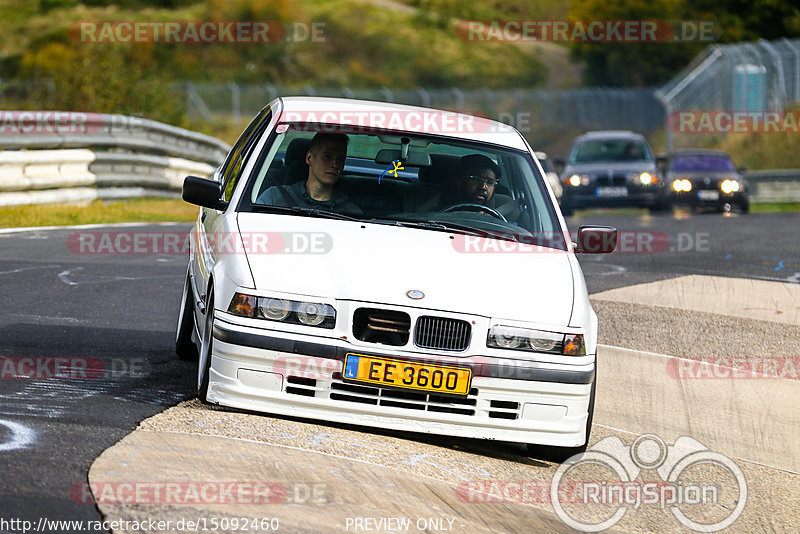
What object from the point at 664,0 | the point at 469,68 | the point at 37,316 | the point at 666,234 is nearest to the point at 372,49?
the point at 469,68

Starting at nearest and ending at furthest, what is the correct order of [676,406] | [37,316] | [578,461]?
1. [578,461]
2. [676,406]
3. [37,316]

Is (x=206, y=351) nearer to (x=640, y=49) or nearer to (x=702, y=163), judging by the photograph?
(x=702, y=163)

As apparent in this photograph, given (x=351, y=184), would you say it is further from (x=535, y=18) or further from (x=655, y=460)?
(x=535, y=18)

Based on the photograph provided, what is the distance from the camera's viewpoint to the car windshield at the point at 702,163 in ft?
89.6

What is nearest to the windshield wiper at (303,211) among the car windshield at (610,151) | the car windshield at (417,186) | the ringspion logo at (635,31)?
the car windshield at (417,186)

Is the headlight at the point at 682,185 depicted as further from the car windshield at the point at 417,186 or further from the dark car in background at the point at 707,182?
the car windshield at the point at 417,186

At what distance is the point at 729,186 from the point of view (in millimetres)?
26219

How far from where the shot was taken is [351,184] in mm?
7180

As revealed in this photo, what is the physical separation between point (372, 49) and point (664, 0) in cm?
2077

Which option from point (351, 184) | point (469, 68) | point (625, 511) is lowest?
point (625, 511)

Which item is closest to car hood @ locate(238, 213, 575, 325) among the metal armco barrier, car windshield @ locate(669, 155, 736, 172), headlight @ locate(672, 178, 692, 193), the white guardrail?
the white guardrail

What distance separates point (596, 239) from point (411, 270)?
58.9 inches

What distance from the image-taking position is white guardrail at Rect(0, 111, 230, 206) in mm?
15423

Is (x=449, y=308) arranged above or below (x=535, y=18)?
below
